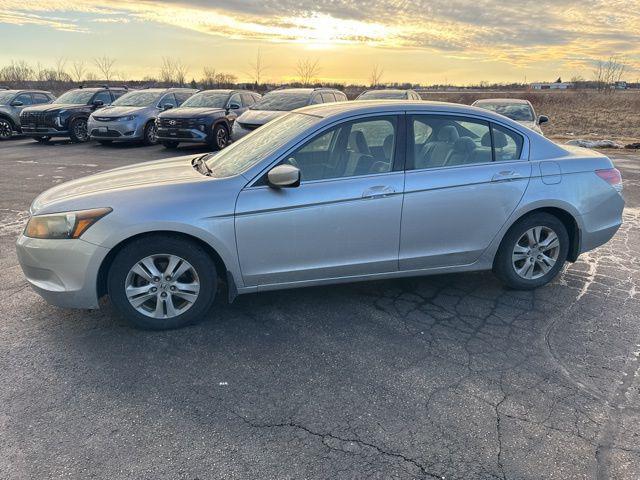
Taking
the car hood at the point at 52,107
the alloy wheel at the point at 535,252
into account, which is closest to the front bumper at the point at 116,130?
the car hood at the point at 52,107

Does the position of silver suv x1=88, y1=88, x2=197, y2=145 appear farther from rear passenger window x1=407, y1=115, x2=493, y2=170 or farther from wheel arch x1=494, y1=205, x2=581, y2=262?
wheel arch x1=494, y1=205, x2=581, y2=262

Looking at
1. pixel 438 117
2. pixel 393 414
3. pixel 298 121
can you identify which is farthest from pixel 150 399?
pixel 438 117

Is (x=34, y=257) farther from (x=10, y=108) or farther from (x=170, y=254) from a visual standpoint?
(x=10, y=108)

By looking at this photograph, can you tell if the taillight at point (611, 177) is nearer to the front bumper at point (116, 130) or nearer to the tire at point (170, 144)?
the tire at point (170, 144)

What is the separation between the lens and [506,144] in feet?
13.8

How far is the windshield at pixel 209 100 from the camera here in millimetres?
14055

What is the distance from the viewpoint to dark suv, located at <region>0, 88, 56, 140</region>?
17.1m

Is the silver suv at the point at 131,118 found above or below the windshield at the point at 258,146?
below

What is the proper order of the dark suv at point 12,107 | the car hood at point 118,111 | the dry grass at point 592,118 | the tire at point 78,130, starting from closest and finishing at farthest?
the car hood at point 118,111
the tire at point 78,130
the dark suv at point 12,107
the dry grass at point 592,118

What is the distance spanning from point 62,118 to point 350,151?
14693 millimetres

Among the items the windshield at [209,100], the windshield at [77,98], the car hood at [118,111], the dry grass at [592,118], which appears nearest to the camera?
the windshield at [209,100]

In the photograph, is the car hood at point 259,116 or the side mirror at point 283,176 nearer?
the side mirror at point 283,176

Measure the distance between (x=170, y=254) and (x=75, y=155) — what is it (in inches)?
453

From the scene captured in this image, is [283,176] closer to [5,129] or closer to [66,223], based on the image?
[66,223]
